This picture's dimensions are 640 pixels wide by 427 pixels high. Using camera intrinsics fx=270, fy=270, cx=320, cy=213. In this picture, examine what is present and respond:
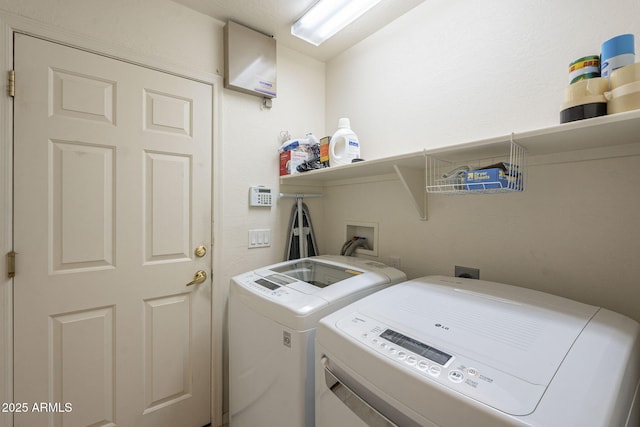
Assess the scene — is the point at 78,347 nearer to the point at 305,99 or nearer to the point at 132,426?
the point at 132,426

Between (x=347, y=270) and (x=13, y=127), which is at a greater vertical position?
(x=13, y=127)

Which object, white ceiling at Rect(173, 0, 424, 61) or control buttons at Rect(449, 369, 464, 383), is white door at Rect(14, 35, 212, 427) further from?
control buttons at Rect(449, 369, 464, 383)

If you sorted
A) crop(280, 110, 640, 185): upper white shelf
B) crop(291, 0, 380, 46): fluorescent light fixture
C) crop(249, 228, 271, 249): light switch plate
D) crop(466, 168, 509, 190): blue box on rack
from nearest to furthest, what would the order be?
crop(280, 110, 640, 185): upper white shelf, crop(466, 168, 509, 190): blue box on rack, crop(291, 0, 380, 46): fluorescent light fixture, crop(249, 228, 271, 249): light switch plate

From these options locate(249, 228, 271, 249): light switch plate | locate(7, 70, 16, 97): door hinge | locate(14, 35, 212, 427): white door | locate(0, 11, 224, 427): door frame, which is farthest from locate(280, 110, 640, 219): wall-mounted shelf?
locate(7, 70, 16, 97): door hinge

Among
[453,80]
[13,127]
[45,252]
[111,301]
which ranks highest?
[453,80]

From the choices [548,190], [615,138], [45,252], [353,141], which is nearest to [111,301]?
[45,252]

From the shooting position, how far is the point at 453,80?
1.42 m

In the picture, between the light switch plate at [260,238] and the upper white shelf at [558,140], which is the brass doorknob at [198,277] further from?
the upper white shelf at [558,140]

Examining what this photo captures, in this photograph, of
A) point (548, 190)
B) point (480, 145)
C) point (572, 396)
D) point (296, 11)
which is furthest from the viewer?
point (296, 11)

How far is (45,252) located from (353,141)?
168 cm

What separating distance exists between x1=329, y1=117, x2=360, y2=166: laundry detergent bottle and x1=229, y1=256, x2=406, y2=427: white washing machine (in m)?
0.64

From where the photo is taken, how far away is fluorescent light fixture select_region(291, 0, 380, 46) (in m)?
1.50

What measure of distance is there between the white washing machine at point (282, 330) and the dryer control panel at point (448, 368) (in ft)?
0.77

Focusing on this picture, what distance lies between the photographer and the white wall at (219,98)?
4.21 feet
